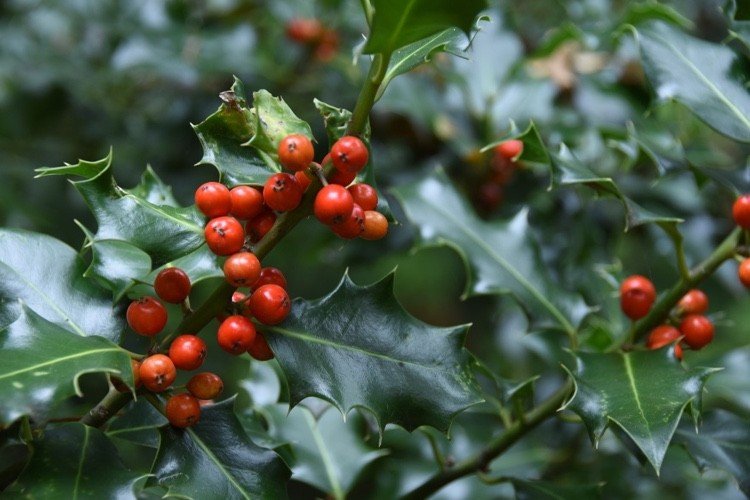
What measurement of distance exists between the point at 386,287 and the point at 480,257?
458 millimetres

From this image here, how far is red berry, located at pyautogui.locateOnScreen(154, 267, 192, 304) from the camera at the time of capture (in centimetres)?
87

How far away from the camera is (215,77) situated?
2295 mm

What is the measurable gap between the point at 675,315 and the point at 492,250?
0.33m

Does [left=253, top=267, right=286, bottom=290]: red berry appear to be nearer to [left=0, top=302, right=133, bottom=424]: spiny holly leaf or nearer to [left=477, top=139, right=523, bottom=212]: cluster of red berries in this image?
[left=0, top=302, right=133, bottom=424]: spiny holly leaf

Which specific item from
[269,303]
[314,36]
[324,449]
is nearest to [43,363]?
[269,303]

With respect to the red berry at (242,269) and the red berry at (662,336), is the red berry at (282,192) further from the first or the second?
the red berry at (662,336)

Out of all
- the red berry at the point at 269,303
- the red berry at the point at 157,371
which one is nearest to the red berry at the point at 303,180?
the red berry at the point at 269,303

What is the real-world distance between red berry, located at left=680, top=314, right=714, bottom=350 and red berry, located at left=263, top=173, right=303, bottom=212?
598 mm

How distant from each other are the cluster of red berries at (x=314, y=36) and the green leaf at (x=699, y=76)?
1.23 m

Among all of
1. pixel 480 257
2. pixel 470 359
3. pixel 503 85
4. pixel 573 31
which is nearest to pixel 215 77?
pixel 503 85

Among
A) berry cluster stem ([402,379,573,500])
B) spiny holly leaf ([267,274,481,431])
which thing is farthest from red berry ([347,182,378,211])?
berry cluster stem ([402,379,573,500])

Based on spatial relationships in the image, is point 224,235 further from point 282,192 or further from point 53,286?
point 53,286

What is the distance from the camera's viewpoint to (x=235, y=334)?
0.86 meters

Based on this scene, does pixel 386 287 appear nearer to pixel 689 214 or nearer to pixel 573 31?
pixel 573 31
